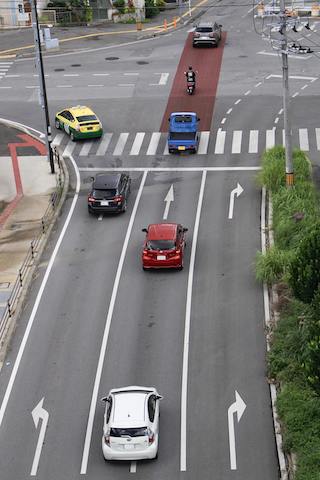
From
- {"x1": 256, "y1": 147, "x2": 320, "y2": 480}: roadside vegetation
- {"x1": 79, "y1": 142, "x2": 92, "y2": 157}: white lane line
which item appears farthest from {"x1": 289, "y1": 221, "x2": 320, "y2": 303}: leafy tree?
{"x1": 79, "y1": 142, "x2": 92, "y2": 157}: white lane line

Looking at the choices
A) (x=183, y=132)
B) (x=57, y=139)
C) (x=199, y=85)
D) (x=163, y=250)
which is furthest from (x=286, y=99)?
(x=199, y=85)

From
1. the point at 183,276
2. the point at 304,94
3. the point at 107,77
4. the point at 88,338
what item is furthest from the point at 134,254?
the point at 107,77

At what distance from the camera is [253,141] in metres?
55.8

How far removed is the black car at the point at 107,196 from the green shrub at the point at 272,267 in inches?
392

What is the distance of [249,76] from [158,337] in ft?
123

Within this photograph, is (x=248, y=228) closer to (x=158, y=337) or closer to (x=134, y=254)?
(x=134, y=254)

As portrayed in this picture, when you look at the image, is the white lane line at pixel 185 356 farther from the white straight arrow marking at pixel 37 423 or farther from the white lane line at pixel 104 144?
the white lane line at pixel 104 144

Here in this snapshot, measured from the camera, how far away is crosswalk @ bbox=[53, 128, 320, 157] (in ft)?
179

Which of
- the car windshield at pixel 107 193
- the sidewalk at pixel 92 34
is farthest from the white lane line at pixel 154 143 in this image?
the sidewalk at pixel 92 34

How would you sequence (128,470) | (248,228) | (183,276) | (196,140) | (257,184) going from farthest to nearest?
(196,140)
(257,184)
(248,228)
(183,276)
(128,470)

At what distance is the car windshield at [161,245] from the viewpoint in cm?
3966

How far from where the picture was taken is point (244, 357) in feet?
111

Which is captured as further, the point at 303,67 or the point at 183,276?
the point at 303,67

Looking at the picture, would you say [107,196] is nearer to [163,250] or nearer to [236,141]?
[163,250]
